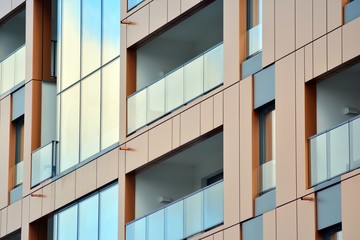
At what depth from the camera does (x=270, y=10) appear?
35344 mm

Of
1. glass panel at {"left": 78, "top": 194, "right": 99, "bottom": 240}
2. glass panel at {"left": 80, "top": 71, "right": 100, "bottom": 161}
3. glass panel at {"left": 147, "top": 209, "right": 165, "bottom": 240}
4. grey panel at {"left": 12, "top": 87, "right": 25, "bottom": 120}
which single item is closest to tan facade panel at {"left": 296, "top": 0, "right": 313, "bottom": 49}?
glass panel at {"left": 147, "top": 209, "right": 165, "bottom": 240}

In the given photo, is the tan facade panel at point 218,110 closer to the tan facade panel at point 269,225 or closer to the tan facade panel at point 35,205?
the tan facade panel at point 269,225

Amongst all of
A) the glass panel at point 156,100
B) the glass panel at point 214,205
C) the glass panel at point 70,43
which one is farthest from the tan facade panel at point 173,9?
the glass panel at point 70,43

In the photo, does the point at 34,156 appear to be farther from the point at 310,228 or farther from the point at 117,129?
the point at 310,228

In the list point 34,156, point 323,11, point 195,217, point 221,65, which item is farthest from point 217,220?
point 34,156

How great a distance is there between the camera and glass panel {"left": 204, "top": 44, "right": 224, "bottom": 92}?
38000mm

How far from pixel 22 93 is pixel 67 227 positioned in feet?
22.2

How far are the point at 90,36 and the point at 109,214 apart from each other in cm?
622

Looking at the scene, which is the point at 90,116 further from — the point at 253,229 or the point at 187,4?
the point at 253,229

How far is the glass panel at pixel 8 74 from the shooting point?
169ft

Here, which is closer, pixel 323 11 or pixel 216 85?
pixel 323 11

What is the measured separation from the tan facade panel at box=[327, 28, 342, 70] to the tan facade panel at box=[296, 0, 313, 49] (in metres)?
0.81

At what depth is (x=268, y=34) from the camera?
35281mm

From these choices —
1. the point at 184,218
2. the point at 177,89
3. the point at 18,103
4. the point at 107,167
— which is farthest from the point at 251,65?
the point at 18,103
